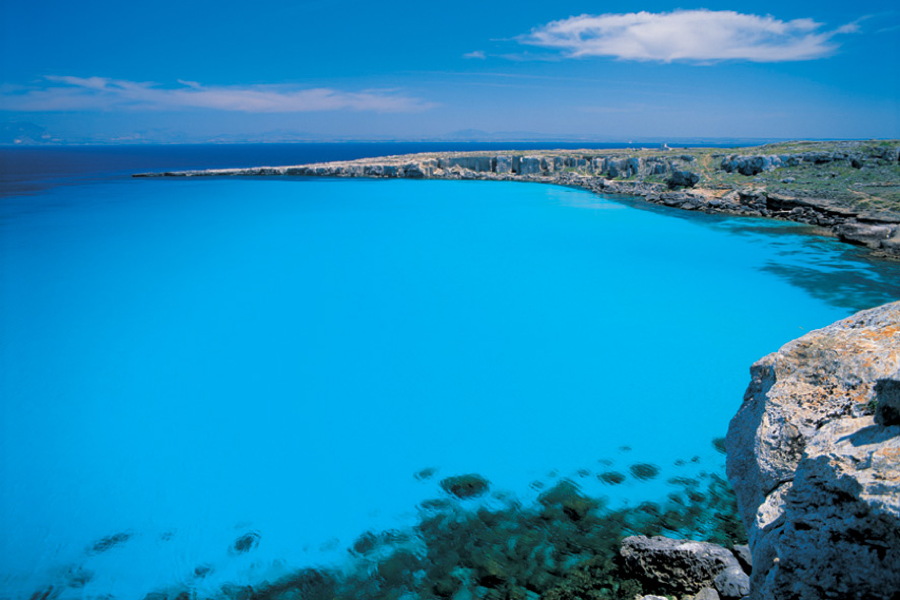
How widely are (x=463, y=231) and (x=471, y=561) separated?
92.0 feet

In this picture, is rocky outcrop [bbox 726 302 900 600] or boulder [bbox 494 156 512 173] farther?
boulder [bbox 494 156 512 173]

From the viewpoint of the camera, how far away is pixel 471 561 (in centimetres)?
661

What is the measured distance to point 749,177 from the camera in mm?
43562

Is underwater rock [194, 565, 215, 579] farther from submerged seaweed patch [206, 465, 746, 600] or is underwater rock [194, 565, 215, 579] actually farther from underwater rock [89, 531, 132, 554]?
underwater rock [89, 531, 132, 554]

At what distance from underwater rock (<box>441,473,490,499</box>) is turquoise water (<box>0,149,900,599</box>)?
29 cm

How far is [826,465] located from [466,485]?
21.9ft

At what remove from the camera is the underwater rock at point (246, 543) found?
7.37 m

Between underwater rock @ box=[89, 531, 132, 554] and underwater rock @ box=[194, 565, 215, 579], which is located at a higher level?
underwater rock @ box=[89, 531, 132, 554]

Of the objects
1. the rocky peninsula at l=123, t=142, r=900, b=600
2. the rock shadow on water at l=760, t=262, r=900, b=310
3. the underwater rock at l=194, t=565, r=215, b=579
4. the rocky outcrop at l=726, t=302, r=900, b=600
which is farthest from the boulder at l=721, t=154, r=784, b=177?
the underwater rock at l=194, t=565, r=215, b=579

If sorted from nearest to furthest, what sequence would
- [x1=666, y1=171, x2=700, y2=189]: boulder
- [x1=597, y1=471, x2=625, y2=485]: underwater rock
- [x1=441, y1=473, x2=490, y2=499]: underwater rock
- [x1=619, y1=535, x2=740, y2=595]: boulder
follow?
1. [x1=619, y1=535, x2=740, y2=595]: boulder
2. [x1=441, y1=473, x2=490, y2=499]: underwater rock
3. [x1=597, y1=471, x2=625, y2=485]: underwater rock
4. [x1=666, y1=171, x2=700, y2=189]: boulder

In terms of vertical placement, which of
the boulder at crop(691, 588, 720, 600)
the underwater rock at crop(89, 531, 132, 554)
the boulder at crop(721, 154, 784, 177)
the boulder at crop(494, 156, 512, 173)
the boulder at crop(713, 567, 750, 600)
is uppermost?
the boulder at crop(494, 156, 512, 173)

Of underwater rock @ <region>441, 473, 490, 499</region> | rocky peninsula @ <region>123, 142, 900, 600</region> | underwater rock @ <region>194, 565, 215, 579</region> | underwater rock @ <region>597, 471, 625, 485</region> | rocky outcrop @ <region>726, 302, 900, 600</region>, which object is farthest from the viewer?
underwater rock @ <region>597, 471, 625, 485</region>

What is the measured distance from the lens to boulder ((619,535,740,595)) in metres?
5.66

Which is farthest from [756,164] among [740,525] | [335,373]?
[740,525]
